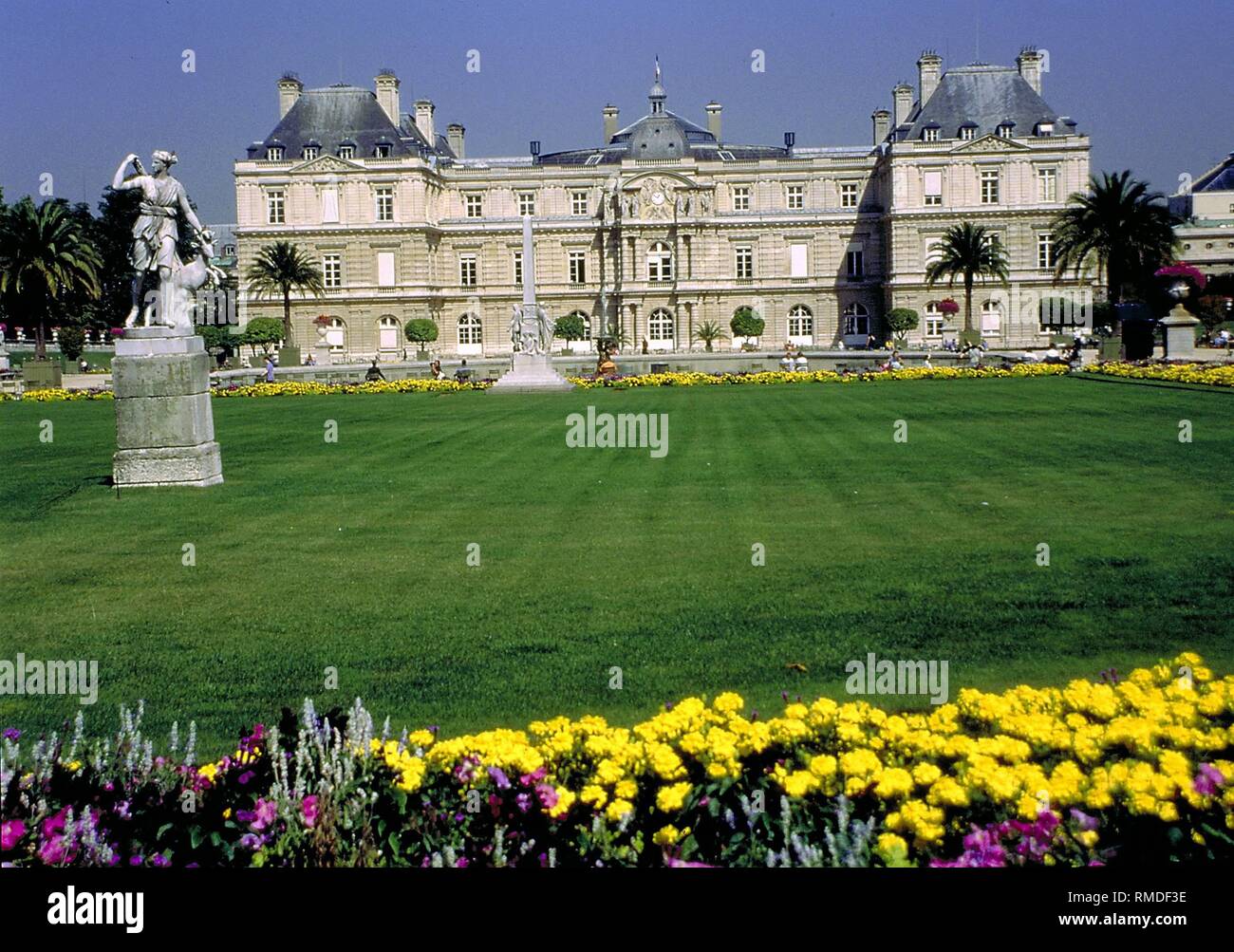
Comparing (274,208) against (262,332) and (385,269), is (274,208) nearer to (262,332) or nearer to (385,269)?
(385,269)

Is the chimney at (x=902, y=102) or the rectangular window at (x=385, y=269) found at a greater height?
the chimney at (x=902, y=102)

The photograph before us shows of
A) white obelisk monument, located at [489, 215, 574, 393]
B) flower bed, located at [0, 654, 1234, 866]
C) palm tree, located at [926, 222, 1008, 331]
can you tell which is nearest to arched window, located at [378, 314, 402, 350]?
palm tree, located at [926, 222, 1008, 331]

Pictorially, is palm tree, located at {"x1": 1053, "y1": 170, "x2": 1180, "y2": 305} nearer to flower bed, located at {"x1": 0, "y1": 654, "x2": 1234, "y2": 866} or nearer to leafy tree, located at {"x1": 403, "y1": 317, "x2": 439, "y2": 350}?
leafy tree, located at {"x1": 403, "y1": 317, "x2": 439, "y2": 350}

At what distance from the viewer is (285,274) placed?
72188 millimetres

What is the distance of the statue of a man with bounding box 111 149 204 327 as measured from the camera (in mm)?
17844

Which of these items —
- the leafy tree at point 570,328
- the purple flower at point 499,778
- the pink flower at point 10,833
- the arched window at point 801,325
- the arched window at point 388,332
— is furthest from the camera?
the arched window at point 801,325

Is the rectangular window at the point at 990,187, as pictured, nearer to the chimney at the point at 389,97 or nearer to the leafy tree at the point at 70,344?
the chimney at the point at 389,97

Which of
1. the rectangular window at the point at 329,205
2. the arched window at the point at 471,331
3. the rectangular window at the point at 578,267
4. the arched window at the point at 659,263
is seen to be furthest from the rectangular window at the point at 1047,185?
the rectangular window at the point at 329,205

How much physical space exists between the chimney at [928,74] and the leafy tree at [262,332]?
42.3 m

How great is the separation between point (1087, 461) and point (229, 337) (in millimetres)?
64376

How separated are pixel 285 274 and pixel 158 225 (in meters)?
56.1

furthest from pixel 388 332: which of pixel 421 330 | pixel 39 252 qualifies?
pixel 39 252

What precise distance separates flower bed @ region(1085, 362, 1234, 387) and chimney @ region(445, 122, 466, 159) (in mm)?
64163

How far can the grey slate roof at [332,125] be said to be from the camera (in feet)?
269
